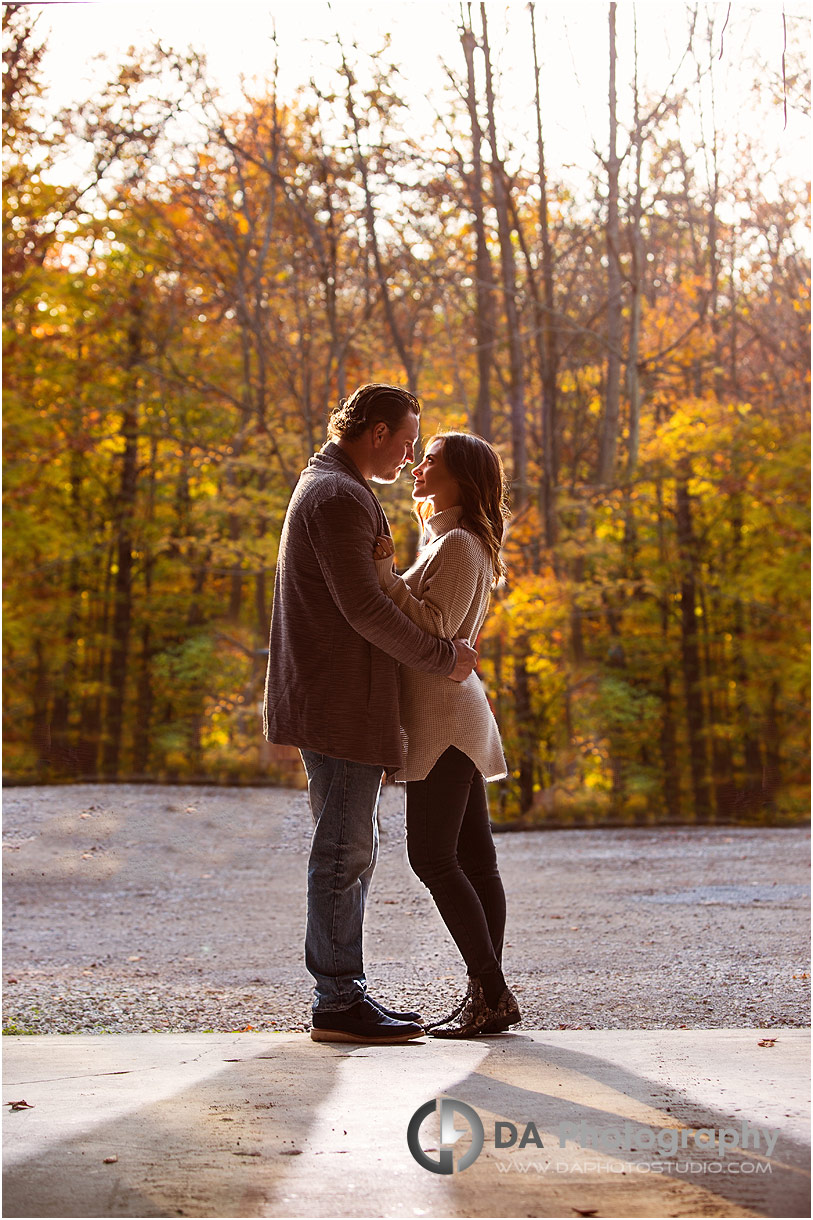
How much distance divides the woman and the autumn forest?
702 centimetres

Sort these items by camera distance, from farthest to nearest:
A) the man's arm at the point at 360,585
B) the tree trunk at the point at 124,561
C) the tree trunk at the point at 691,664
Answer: the tree trunk at the point at 124,561, the tree trunk at the point at 691,664, the man's arm at the point at 360,585

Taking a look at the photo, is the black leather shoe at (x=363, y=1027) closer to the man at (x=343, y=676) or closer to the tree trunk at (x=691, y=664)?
the man at (x=343, y=676)

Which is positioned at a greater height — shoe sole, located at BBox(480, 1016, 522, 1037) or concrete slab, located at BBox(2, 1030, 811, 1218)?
concrete slab, located at BBox(2, 1030, 811, 1218)

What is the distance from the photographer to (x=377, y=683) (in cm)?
263

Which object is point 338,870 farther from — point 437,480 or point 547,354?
point 547,354

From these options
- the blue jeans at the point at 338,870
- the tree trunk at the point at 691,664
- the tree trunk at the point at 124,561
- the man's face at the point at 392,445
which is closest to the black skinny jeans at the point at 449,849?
the blue jeans at the point at 338,870

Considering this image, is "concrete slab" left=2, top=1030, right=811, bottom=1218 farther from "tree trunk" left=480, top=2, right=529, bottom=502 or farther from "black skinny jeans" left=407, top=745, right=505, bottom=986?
"tree trunk" left=480, top=2, right=529, bottom=502

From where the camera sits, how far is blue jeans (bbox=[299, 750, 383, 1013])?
104 inches

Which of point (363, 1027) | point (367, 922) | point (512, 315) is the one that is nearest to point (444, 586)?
point (363, 1027)

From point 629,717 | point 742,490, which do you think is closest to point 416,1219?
point 629,717

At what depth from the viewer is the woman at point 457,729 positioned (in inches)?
105

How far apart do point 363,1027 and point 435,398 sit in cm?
1022

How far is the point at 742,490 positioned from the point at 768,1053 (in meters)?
10.2

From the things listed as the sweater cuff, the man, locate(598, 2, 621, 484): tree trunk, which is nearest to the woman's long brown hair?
the man
